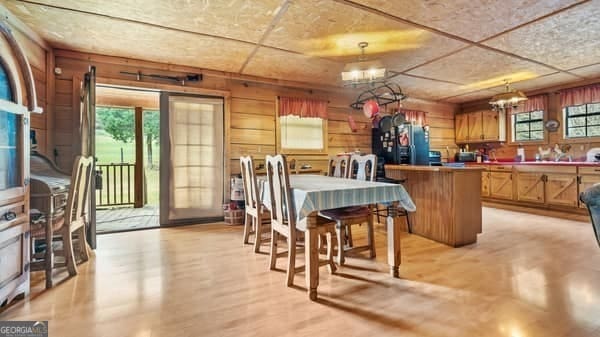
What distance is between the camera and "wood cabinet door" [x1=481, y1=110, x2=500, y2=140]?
6.03 meters

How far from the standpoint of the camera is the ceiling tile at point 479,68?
3703mm

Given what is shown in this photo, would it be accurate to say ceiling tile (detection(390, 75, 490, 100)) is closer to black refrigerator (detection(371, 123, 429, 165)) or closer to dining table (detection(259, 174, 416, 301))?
black refrigerator (detection(371, 123, 429, 165))

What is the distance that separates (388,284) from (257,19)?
2.62 m

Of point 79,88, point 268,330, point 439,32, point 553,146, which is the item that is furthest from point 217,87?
point 553,146

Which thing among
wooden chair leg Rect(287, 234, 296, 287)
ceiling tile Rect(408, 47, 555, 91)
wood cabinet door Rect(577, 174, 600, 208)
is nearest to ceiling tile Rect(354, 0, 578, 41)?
ceiling tile Rect(408, 47, 555, 91)

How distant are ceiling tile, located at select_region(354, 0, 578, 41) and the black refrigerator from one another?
2.28 metres

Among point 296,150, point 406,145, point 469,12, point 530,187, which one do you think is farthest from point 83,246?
point 530,187

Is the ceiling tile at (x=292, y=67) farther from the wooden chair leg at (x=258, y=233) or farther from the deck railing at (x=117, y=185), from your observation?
the deck railing at (x=117, y=185)

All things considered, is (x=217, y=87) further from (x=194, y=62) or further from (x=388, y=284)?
(x=388, y=284)

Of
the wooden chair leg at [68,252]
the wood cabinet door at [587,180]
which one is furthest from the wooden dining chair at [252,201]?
the wood cabinet door at [587,180]

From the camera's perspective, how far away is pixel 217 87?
14.3 feet

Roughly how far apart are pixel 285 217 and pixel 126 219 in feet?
11.8

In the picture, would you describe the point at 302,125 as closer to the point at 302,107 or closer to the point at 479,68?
the point at 302,107

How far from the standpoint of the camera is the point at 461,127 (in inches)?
265
